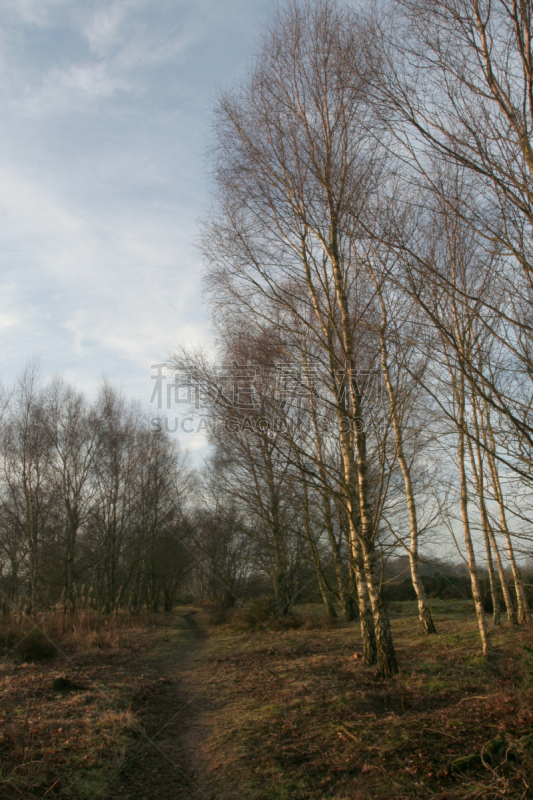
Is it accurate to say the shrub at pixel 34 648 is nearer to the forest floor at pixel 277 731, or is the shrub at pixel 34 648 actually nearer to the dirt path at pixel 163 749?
the forest floor at pixel 277 731

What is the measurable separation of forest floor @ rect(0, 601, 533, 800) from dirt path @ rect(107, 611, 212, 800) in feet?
0.06

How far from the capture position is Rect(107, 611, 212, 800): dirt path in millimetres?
3648

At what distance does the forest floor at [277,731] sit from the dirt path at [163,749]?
0.02m

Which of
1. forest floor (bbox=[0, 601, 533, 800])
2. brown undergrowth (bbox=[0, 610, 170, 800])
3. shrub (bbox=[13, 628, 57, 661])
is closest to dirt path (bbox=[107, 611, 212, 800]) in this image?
forest floor (bbox=[0, 601, 533, 800])

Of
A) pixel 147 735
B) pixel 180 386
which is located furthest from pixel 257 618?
pixel 180 386

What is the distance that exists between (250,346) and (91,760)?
17.0 feet

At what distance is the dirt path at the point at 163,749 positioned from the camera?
3648 mm

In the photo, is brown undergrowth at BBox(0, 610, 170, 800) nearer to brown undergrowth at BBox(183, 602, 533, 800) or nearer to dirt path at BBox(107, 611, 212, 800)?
dirt path at BBox(107, 611, 212, 800)

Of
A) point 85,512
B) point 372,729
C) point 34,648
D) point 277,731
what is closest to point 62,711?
point 277,731

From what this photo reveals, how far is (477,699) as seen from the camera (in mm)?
4973

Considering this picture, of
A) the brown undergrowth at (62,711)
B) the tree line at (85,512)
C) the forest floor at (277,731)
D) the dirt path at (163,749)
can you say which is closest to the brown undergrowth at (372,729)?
the forest floor at (277,731)

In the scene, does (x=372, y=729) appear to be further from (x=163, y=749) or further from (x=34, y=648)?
(x=34, y=648)

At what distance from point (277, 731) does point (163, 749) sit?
1149mm

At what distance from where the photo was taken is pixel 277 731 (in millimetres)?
4629
